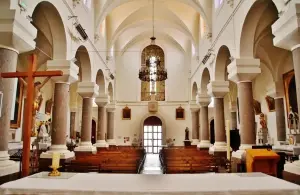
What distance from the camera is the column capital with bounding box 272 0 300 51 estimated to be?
4.58 m

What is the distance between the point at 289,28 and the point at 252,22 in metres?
3.29

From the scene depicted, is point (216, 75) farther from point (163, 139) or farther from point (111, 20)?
point (163, 139)

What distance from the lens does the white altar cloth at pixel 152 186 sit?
2.41 metres

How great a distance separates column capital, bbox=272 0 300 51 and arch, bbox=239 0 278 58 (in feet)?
8.39

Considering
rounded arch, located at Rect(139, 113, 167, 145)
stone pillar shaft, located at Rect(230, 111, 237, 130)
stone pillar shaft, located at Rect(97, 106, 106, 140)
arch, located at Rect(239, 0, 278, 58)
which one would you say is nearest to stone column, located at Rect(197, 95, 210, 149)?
stone pillar shaft, located at Rect(230, 111, 237, 130)

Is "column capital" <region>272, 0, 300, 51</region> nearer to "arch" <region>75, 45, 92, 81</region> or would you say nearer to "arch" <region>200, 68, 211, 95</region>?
"arch" <region>75, 45, 92, 81</region>

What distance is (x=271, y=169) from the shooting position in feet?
14.4

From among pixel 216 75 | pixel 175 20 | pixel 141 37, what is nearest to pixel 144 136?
pixel 141 37

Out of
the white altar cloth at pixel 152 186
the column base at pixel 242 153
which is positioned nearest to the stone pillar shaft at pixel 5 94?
the white altar cloth at pixel 152 186

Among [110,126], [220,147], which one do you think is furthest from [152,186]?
[110,126]

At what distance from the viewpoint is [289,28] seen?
4742 millimetres

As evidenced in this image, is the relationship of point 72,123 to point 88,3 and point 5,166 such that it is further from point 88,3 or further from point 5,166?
point 5,166

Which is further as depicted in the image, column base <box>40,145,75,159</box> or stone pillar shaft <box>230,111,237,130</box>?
stone pillar shaft <box>230,111,237,130</box>

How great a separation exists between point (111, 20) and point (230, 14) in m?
8.44
